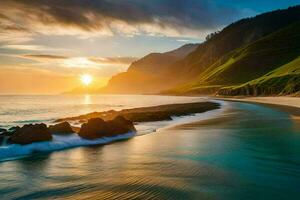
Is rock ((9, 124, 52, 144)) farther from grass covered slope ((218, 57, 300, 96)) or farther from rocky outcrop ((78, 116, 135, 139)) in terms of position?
grass covered slope ((218, 57, 300, 96))

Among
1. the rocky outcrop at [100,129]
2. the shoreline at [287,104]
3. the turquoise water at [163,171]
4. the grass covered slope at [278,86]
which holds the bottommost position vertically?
the turquoise water at [163,171]

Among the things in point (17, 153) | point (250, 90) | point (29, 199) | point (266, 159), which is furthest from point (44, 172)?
point (250, 90)

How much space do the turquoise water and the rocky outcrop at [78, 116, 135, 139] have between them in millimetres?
3468

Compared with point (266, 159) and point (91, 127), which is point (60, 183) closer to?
point (266, 159)

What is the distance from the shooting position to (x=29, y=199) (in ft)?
48.7

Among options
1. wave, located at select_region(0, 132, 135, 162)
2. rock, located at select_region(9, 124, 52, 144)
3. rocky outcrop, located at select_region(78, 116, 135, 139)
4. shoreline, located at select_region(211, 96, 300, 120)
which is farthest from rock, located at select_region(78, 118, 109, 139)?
shoreline, located at select_region(211, 96, 300, 120)

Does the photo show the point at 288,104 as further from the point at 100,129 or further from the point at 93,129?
the point at 93,129

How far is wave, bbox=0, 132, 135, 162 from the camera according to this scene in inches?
1000

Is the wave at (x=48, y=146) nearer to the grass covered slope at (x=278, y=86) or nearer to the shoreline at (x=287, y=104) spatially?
the shoreline at (x=287, y=104)

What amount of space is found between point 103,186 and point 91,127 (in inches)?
682

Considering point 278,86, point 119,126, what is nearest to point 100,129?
point 119,126

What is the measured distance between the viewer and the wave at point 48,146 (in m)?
25.4

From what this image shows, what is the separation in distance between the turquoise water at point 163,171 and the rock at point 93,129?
3329 millimetres

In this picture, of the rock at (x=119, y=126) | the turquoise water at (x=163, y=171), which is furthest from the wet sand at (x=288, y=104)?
the turquoise water at (x=163, y=171)
